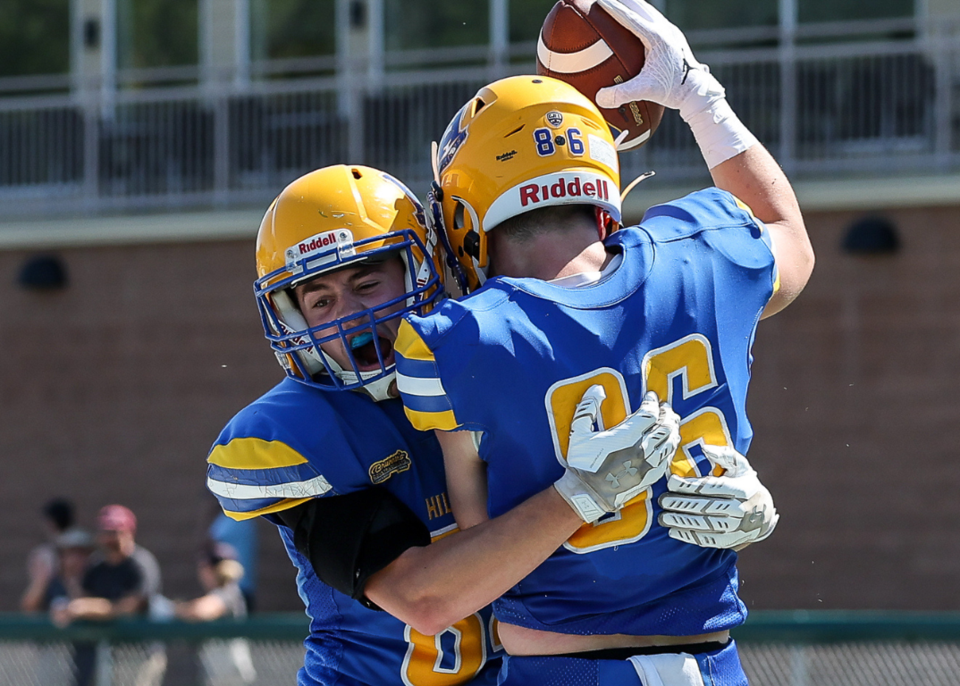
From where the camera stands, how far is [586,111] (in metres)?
2.97

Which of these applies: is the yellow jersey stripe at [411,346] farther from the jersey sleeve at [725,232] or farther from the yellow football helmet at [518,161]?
the jersey sleeve at [725,232]

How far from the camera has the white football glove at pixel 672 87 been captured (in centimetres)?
325

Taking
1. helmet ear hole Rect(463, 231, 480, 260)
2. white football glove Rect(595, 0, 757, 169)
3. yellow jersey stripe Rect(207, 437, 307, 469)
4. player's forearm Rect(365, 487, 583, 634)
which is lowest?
player's forearm Rect(365, 487, 583, 634)

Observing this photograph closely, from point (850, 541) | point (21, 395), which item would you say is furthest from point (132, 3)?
point (850, 541)

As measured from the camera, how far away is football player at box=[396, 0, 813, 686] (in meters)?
2.60

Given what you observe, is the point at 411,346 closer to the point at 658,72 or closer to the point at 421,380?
the point at 421,380

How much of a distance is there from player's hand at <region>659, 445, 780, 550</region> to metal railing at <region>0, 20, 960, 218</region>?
984cm

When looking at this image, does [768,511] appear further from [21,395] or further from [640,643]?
[21,395]

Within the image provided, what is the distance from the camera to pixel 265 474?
9.36 ft

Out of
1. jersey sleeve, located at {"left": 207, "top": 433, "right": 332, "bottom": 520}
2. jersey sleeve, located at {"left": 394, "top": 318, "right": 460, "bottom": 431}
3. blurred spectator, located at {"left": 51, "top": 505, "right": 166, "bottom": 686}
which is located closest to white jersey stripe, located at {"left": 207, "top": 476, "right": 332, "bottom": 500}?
jersey sleeve, located at {"left": 207, "top": 433, "right": 332, "bottom": 520}

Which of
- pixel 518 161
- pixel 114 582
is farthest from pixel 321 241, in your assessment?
pixel 114 582

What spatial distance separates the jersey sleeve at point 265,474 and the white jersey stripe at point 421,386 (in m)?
0.37

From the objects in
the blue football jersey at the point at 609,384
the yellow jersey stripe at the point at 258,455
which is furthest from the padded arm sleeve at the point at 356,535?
the blue football jersey at the point at 609,384

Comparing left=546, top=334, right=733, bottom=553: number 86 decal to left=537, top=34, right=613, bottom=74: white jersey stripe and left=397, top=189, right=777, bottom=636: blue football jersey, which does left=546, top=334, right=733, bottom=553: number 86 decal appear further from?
left=537, top=34, right=613, bottom=74: white jersey stripe
